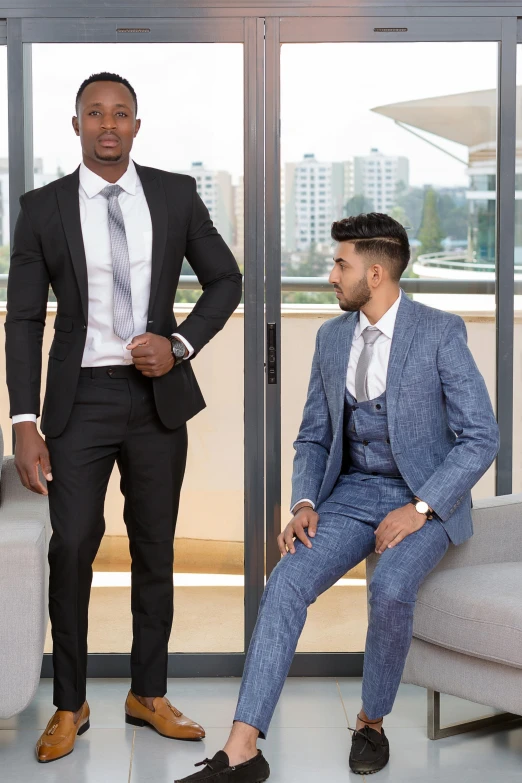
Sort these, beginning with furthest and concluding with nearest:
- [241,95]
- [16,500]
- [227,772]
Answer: [241,95], [16,500], [227,772]

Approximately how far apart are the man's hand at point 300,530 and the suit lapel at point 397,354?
1.02ft

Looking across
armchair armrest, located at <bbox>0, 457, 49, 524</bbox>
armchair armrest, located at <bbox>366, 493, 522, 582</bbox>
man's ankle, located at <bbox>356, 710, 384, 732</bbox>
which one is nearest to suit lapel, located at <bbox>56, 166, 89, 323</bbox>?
armchair armrest, located at <bbox>0, 457, 49, 524</bbox>

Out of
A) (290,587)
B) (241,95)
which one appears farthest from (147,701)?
(241,95)

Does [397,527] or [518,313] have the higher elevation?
[518,313]

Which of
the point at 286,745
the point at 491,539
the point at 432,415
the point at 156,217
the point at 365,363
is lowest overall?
Answer: the point at 286,745

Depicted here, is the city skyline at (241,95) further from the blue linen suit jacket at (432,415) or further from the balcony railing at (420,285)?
the blue linen suit jacket at (432,415)

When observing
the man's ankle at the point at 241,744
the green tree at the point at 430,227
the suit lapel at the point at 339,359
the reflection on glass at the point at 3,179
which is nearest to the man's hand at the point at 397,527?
the suit lapel at the point at 339,359

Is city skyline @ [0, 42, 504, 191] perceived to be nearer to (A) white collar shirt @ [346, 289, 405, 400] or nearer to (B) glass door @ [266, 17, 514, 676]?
(B) glass door @ [266, 17, 514, 676]

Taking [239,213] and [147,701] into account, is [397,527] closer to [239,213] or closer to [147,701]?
[147,701]

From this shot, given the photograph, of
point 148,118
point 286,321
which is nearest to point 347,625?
point 286,321

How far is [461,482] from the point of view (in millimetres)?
2662

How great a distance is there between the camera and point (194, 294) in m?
3.38

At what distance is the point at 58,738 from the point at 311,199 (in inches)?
71.8

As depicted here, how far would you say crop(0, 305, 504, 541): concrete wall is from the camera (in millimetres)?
3387
